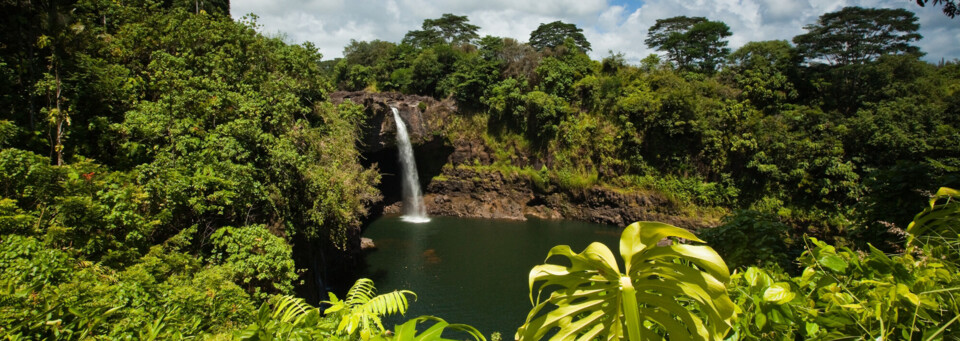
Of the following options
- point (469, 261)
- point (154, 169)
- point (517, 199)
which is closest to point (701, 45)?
point (517, 199)

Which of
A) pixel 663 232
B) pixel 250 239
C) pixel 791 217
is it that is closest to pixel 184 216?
pixel 250 239

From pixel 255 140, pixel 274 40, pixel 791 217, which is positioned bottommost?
pixel 791 217

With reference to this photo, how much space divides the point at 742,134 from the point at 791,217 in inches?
160

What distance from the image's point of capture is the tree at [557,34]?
30.7m

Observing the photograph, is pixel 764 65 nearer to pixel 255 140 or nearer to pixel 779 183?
pixel 779 183

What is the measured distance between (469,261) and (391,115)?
10060 millimetres

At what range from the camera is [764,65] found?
Result: 20031 mm

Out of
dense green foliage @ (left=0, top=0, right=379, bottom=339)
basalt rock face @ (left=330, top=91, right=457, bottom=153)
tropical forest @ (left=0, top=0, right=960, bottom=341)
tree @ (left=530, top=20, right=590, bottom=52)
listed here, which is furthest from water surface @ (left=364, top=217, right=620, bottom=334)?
tree @ (left=530, top=20, right=590, bottom=52)

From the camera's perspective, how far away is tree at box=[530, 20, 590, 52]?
3072 cm

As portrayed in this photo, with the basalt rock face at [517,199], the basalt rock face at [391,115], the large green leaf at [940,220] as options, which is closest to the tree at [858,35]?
the basalt rock face at [517,199]

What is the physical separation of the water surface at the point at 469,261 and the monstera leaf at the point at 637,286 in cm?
867

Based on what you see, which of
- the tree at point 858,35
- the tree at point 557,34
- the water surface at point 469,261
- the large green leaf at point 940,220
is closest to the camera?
the large green leaf at point 940,220

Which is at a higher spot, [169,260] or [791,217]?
[169,260]

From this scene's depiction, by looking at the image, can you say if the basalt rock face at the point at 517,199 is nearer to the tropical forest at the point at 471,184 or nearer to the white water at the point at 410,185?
the tropical forest at the point at 471,184
